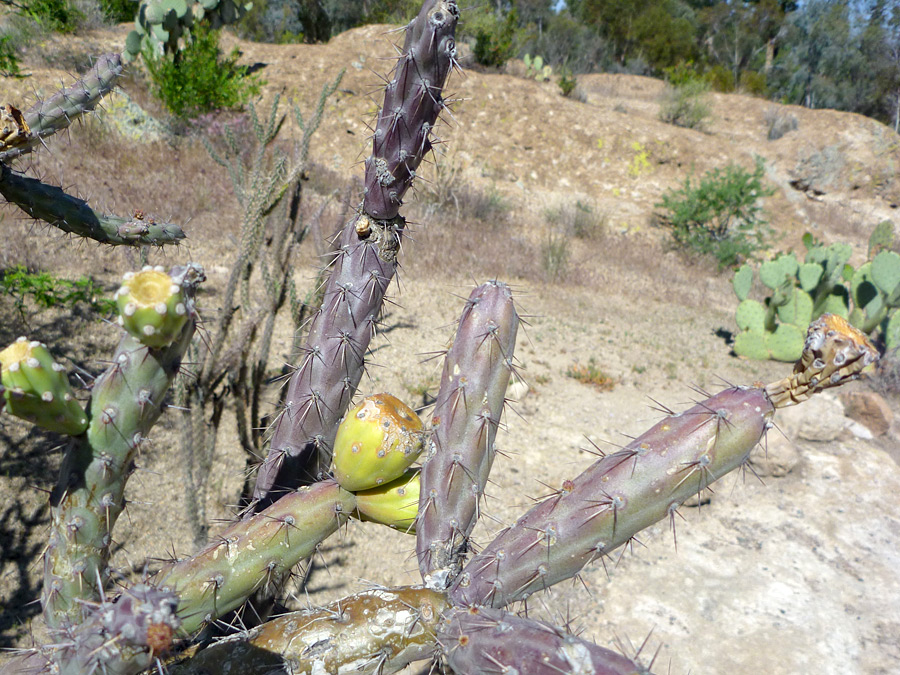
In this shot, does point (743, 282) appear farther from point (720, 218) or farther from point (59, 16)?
point (59, 16)

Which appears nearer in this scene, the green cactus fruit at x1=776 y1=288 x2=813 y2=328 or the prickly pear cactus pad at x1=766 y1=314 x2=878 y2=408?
the prickly pear cactus pad at x1=766 y1=314 x2=878 y2=408

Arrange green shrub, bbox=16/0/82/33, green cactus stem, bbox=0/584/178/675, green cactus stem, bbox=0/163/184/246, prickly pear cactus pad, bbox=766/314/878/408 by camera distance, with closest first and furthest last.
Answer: green cactus stem, bbox=0/584/178/675, prickly pear cactus pad, bbox=766/314/878/408, green cactus stem, bbox=0/163/184/246, green shrub, bbox=16/0/82/33

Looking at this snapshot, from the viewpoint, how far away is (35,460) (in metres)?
3.15

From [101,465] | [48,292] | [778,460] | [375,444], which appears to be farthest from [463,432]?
[48,292]

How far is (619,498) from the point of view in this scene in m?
1.27

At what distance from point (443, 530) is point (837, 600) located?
3.25m

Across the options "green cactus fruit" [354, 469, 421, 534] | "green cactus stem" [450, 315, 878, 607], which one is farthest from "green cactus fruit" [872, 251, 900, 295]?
"green cactus fruit" [354, 469, 421, 534]

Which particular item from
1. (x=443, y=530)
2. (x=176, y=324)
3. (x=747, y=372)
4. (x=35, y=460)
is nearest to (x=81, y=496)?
(x=176, y=324)

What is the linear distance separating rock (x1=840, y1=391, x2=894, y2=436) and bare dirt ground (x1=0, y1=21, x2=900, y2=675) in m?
0.12

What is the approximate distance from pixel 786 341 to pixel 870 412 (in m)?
1.37

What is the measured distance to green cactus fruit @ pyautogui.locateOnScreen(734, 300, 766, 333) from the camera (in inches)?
266

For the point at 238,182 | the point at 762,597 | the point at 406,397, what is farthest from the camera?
the point at 406,397

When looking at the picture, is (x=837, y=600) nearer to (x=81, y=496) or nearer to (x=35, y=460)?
(x=81, y=496)

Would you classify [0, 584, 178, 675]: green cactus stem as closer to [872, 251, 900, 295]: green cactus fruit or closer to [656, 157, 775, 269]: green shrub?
[872, 251, 900, 295]: green cactus fruit
